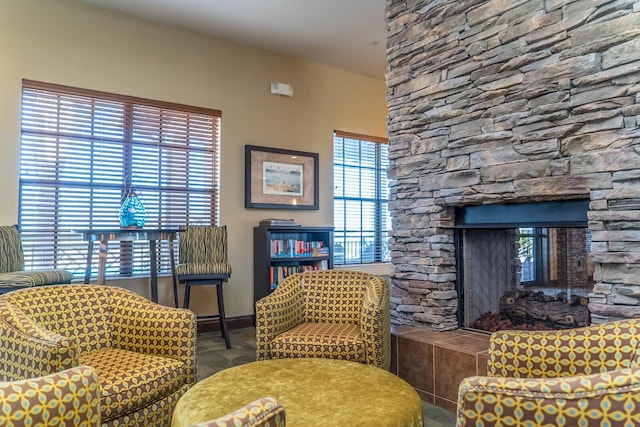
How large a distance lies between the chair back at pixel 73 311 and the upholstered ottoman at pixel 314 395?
772 mm

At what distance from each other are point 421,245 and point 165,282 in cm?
254

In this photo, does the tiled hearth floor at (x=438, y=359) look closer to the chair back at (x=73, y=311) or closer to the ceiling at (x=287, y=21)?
the chair back at (x=73, y=311)

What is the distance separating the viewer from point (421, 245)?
10.6 ft

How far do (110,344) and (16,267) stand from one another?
1.70 meters

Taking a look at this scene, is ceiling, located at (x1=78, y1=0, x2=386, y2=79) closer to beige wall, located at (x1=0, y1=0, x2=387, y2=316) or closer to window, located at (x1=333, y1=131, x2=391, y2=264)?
beige wall, located at (x1=0, y1=0, x2=387, y2=316)

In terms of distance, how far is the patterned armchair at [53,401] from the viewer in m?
0.92

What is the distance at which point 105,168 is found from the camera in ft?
13.8

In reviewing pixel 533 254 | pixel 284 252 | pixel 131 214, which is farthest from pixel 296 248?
pixel 533 254

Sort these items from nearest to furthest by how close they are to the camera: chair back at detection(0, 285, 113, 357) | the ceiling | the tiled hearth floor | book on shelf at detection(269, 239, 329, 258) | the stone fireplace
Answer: chair back at detection(0, 285, 113, 357) < the stone fireplace < the tiled hearth floor < the ceiling < book on shelf at detection(269, 239, 329, 258)

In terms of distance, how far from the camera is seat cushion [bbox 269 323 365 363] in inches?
96.2

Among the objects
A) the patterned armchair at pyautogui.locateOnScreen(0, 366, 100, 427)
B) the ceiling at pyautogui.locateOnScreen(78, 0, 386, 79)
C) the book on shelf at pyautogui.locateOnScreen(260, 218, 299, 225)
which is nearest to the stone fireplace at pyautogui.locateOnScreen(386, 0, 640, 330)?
the ceiling at pyautogui.locateOnScreen(78, 0, 386, 79)

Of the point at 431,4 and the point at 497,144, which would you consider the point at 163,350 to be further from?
the point at 431,4

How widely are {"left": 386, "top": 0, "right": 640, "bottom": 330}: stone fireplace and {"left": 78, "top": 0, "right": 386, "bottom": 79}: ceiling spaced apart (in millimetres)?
855

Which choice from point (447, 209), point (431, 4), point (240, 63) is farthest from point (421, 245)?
point (240, 63)
